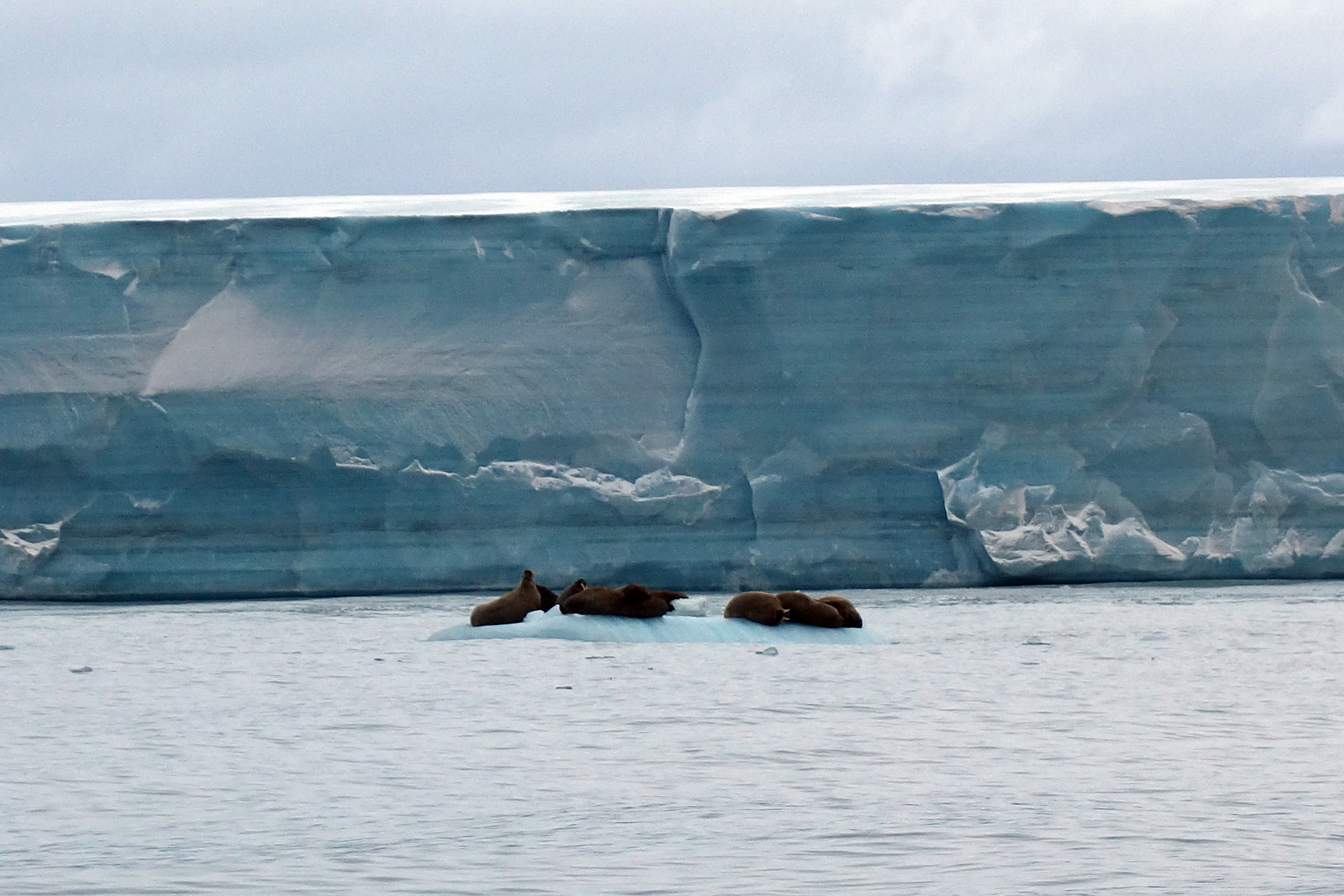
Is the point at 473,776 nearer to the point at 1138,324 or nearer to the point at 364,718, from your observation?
the point at 364,718

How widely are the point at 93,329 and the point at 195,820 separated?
7348 millimetres

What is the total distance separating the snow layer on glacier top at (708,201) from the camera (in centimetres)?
1037

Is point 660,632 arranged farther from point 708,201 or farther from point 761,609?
point 708,201

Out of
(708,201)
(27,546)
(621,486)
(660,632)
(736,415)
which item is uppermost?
(708,201)

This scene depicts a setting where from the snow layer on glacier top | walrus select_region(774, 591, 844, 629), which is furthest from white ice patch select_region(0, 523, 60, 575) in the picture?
walrus select_region(774, 591, 844, 629)

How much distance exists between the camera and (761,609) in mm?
7164

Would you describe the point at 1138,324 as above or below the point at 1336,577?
above

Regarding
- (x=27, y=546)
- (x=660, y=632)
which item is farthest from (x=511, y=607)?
(x=27, y=546)

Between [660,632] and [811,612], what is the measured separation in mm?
576

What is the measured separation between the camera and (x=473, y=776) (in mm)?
3881

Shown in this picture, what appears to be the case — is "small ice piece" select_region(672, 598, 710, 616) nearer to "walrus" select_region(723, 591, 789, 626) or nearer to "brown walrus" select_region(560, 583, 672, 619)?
"brown walrus" select_region(560, 583, 672, 619)

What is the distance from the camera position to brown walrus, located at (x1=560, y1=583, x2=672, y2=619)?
7.32m

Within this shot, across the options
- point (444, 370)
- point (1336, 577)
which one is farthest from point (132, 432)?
point (1336, 577)

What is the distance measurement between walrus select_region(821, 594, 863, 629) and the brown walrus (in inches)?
26.3
